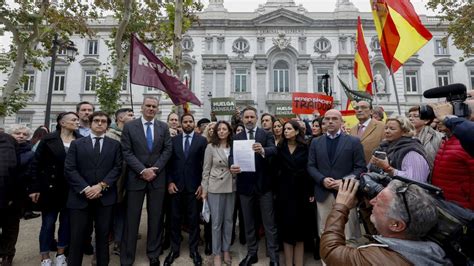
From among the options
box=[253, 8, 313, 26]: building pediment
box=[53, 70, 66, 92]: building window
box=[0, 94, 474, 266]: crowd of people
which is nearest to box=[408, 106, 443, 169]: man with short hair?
box=[0, 94, 474, 266]: crowd of people

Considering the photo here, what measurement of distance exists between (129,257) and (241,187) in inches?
73.4

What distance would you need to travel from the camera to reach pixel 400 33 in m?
5.73

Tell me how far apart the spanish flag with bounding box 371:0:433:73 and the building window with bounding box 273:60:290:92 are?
20948mm

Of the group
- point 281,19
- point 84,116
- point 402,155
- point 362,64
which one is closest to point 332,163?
point 402,155

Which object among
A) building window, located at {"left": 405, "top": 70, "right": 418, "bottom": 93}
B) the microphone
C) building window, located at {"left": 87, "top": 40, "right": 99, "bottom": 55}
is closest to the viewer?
the microphone

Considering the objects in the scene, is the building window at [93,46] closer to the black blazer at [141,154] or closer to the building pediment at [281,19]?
the building pediment at [281,19]

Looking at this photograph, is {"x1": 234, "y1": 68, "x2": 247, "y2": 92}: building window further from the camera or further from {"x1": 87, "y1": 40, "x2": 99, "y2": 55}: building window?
the camera

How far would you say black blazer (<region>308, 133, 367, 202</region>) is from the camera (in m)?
3.80

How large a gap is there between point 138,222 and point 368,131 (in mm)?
3934

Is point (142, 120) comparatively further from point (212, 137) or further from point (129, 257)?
Result: point (129, 257)

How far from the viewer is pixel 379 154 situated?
10.2ft

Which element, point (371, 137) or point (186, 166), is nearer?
point (186, 166)

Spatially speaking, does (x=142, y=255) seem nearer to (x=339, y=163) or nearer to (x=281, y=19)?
(x=339, y=163)

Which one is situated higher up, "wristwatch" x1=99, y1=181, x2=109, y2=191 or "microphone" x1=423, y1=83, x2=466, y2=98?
"microphone" x1=423, y1=83, x2=466, y2=98
